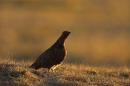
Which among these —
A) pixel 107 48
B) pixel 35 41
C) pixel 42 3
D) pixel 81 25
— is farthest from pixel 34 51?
pixel 42 3

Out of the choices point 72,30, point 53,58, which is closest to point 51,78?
point 53,58

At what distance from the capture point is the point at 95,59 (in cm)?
2873

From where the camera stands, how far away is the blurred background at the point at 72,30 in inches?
1171

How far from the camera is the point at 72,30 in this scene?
34844 millimetres

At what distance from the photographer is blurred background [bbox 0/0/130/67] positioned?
97.6 ft


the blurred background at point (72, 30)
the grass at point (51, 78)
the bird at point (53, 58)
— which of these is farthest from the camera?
the blurred background at point (72, 30)

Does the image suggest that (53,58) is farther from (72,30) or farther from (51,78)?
(72,30)

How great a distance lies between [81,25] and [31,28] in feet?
11.2

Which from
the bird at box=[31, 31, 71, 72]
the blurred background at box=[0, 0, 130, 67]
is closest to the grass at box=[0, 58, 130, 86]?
the bird at box=[31, 31, 71, 72]

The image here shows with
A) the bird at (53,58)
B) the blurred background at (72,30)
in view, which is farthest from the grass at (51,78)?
the blurred background at (72,30)

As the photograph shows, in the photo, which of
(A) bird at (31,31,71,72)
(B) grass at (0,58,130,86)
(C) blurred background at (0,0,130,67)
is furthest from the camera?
(C) blurred background at (0,0,130,67)

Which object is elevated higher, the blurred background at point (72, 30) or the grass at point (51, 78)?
the blurred background at point (72, 30)

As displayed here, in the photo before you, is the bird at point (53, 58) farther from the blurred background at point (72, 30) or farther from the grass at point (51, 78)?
the blurred background at point (72, 30)

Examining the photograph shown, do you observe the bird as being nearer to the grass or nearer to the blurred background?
the grass
